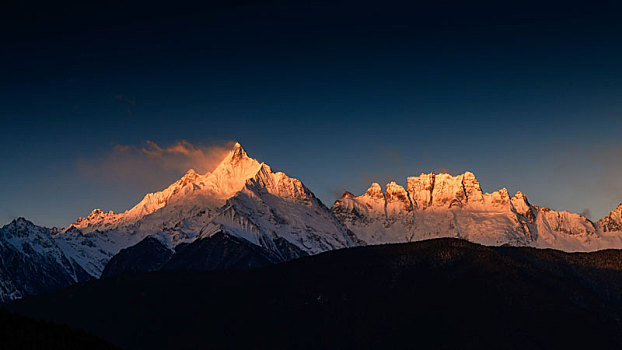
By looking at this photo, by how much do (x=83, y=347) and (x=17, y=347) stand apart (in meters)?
13.1

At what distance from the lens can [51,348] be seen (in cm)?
18038

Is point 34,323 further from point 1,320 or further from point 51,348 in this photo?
point 51,348

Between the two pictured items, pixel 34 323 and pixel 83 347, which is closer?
pixel 83 347

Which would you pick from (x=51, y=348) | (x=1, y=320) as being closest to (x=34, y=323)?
(x=1, y=320)

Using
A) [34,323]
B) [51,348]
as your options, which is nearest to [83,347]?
[51,348]

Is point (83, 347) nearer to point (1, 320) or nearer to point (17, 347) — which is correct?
point (17, 347)

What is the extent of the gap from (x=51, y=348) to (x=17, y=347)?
761cm

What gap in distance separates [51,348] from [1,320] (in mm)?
23544

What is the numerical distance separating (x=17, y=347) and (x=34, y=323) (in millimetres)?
25167

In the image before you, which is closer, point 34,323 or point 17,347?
point 17,347

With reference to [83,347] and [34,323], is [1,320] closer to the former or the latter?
[34,323]

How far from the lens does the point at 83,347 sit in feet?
585

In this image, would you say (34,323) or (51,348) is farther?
(34,323)

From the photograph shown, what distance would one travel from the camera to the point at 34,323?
200 m
